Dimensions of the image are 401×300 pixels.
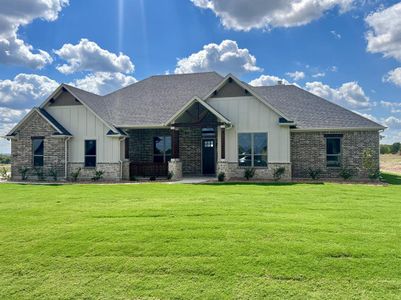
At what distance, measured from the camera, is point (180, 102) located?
22.5 meters

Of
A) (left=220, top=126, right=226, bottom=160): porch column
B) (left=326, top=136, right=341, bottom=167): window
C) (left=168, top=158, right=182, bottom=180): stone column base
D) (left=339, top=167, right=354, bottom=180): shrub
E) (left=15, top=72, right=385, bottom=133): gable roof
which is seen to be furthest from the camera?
(left=15, top=72, right=385, bottom=133): gable roof

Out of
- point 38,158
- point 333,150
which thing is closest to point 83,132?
point 38,158

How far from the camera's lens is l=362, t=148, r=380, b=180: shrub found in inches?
711

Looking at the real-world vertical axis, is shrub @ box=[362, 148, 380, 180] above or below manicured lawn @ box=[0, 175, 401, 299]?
above

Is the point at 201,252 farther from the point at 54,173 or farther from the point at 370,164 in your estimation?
the point at 54,173

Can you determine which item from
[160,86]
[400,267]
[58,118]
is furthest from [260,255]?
[160,86]

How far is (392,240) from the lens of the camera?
6.11 m

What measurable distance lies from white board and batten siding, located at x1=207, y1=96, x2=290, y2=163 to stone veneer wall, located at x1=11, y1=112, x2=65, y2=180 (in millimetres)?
10122

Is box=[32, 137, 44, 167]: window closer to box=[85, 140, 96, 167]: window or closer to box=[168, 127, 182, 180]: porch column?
box=[85, 140, 96, 167]: window

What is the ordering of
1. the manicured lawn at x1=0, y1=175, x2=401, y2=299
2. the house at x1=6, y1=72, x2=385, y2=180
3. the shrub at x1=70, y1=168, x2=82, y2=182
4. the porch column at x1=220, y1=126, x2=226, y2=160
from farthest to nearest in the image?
the shrub at x1=70, y1=168, x2=82, y2=182, the house at x1=6, y1=72, x2=385, y2=180, the porch column at x1=220, y1=126, x2=226, y2=160, the manicured lawn at x1=0, y1=175, x2=401, y2=299

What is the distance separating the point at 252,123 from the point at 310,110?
4.93 meters

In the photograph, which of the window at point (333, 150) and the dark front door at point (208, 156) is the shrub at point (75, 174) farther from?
the window at point (333, 150)

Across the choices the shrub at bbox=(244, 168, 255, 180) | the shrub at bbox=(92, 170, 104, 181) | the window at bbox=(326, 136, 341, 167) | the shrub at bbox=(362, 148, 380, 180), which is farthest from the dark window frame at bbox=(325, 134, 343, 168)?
the shrub at bbox=(92, 170, 104, 181)

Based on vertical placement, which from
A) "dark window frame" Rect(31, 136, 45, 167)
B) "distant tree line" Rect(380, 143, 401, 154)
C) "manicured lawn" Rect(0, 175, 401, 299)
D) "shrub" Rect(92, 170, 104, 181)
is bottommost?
"manicured lawn" Rect(0, 175, 401, 299)
